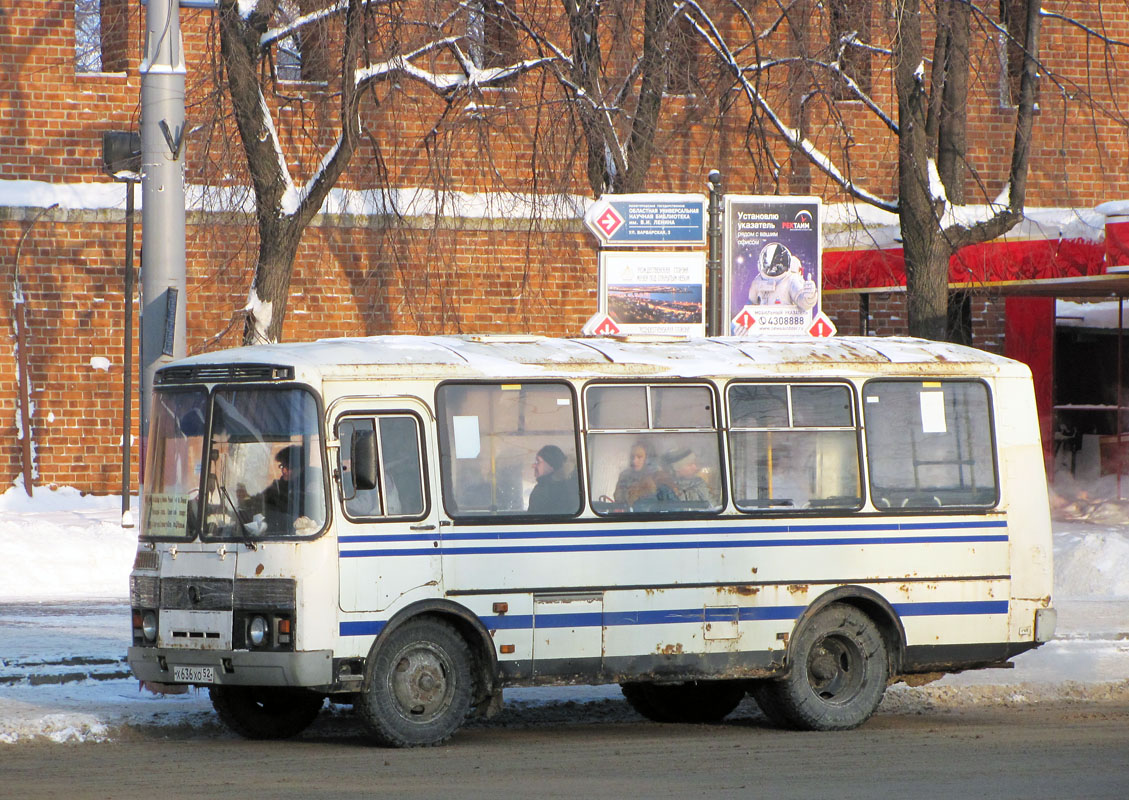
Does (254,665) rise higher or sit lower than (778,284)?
lower

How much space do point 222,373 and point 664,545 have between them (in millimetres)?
2881

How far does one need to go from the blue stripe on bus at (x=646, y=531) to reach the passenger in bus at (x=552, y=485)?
0.15 m

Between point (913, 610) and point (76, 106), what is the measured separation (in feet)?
50.5

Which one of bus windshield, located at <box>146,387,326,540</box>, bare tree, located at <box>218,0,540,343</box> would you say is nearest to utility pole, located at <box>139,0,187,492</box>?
bus windshield, located at <box>146,387,326,540</box>

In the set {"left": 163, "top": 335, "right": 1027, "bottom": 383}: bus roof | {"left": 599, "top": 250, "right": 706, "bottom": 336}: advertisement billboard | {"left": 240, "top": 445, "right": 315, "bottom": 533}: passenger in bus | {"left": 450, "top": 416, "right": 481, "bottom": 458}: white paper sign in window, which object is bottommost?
{"left": 240, "top": 445, "right": 315, "bottom": 533}: passenger in bus

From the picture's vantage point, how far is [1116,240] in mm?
18359

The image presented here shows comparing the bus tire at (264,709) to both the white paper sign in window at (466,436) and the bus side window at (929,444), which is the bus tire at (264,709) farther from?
the bus side window at (929,444)

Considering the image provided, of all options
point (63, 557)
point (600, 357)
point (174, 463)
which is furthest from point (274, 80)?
point (174, 463)

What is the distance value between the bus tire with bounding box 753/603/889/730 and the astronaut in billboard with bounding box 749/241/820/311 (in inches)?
186

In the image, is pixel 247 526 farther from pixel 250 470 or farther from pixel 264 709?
pixel 264 709

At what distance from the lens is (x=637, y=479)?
34.4 ft

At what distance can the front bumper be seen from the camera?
9312 mm

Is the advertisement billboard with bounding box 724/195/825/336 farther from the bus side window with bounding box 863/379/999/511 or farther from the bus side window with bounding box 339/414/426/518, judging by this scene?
the bus side window with bounding box 339/414/426/518

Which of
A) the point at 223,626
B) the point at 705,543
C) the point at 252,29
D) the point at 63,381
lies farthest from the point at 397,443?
the point at 63,381
